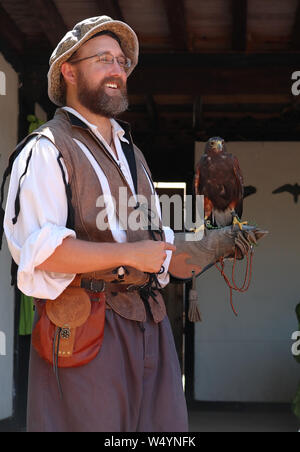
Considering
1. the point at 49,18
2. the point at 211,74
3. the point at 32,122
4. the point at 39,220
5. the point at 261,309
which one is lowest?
the point at 261,309

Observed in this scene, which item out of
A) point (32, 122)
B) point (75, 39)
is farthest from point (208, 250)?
point (32, 122)

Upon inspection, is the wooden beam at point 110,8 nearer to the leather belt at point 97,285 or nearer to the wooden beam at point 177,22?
the wooden beam at point 177,22

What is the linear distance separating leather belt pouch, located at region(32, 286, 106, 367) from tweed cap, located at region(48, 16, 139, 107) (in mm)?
629

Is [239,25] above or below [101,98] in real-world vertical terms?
above

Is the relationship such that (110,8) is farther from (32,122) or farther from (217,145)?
(217,145)

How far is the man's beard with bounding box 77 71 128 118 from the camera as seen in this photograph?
A: 196 centimetres

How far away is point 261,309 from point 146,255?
477cm

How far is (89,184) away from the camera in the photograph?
6.03 ft

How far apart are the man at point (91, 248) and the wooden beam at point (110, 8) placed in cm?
203

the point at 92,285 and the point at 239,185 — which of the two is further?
the point at 239,185

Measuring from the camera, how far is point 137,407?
1.83m

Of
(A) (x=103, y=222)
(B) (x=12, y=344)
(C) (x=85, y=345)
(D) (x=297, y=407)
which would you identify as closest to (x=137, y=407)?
(C) (x=85, y=345)

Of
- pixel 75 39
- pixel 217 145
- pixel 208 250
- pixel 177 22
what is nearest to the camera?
pixel 75 39
